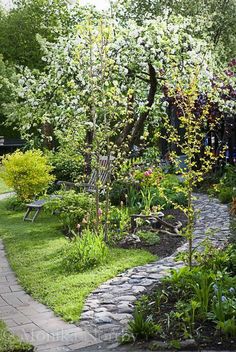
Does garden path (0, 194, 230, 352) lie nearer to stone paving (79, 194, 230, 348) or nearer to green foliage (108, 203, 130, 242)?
stone paving (79, 194, 230, 348)

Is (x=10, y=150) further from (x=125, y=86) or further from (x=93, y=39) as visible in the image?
(x=93, y=39)

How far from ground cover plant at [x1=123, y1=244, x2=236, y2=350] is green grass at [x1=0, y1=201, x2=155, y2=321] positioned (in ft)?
2.44

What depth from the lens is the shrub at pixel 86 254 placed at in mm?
6137

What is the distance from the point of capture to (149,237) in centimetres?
736

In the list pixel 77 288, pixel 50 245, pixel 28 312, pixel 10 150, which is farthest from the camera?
pixel 10 150

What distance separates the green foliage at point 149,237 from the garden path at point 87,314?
0.74 metres

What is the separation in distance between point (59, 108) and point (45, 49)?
4.50 feet

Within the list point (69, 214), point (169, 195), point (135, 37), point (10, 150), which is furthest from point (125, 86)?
point (10, 150)

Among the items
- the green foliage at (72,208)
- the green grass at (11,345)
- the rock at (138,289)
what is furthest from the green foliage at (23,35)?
the green grass at (11,345)

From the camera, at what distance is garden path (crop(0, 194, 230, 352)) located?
4.10 metres

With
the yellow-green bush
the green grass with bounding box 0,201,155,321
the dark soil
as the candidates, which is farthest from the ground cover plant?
the yellow-green bush

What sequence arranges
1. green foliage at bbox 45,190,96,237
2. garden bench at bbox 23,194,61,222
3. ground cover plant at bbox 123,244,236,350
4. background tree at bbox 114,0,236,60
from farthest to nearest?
background tree at bbox 114,0,236,60 < garden bench at bbox 23,194,61,222 < green foliage at bbox 45,190,96,237 < ground cover plant at bbox 123,244,236,350

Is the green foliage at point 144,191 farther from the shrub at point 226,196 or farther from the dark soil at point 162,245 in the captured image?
the dark soil at point 162,245

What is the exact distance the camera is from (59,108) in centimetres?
1112
